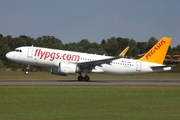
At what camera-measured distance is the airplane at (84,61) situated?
45438mm

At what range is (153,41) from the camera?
137 m

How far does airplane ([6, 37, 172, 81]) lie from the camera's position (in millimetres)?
45438

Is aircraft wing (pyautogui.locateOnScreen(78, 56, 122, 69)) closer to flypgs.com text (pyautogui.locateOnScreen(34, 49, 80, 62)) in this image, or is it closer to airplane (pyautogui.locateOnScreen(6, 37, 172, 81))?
airplane (pyautogui.locateOnScreen(6, 37, 172, 81))

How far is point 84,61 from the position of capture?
155 feet

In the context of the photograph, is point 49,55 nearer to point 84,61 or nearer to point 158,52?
point 84,61

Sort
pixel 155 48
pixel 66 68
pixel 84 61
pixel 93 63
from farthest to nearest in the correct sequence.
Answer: pixel 155 48 < pixel 84 61 < pixel 93 63 < pixel 66 68
